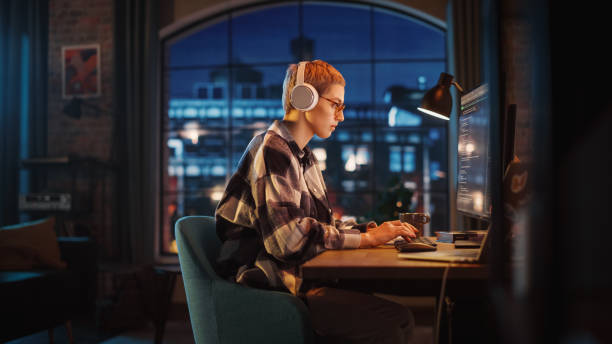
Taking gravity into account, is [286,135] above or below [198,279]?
above

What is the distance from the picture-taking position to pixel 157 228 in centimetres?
463

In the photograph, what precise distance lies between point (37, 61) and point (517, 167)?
4.88 meters

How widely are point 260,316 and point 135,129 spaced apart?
3524 mm

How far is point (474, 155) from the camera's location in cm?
149

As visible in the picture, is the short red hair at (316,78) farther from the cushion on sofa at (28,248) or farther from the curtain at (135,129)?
the curtain at (135,129)

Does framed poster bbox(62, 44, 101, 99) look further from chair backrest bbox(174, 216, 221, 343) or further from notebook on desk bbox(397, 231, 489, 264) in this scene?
notebook on desk bbox(397, 231, 489, 264)

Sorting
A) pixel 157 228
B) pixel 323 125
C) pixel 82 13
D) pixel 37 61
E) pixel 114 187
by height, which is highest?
pixel 82 13

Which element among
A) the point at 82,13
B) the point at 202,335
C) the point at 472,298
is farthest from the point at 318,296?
the point at 82,13

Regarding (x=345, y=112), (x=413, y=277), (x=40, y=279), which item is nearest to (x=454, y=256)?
(x=413, y=277)

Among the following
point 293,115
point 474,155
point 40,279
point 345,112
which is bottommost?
point 40,279

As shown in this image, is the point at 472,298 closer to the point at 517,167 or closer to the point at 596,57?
the point at 517,167

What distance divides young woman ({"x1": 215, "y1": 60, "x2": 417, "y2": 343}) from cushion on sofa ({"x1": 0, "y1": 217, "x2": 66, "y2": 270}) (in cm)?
232

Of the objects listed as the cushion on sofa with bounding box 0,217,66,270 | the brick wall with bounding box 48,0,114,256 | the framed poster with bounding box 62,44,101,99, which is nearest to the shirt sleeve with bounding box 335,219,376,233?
the cushion on sofa with bounding box 0,217,66,270

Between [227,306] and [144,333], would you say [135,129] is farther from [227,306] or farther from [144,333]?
[227,306]
